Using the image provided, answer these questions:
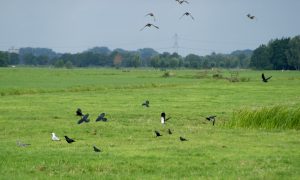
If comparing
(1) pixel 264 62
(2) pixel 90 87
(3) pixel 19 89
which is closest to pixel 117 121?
(3) pixel 19 89

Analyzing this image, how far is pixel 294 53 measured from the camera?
149500mm

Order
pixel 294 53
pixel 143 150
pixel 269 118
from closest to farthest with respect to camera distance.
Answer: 1. pixel 143 150
2. pixel 269 118
3. pixel 294 53

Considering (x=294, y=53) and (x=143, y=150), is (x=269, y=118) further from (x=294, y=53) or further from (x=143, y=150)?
(x=294, y=53)

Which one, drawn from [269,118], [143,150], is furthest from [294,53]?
[143,150]

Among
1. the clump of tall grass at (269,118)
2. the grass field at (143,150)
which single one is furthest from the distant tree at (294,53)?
the clump of tall grass at (269,118)

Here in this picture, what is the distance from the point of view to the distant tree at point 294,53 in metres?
149

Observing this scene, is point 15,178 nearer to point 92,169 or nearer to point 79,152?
point 92,169

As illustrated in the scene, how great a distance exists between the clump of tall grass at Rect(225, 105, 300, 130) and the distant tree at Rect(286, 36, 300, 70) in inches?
5049

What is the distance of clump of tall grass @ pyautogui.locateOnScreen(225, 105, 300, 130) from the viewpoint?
75.8ft

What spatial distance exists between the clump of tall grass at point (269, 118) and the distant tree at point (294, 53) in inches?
5049

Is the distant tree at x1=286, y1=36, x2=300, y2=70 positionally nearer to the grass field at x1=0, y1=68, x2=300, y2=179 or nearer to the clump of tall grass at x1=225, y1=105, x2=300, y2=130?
the grass field at x1=0, y1=68, x2=300, y2=179

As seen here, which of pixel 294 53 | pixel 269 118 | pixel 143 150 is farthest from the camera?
→ pixel 294 53

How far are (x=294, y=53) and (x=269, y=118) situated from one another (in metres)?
131

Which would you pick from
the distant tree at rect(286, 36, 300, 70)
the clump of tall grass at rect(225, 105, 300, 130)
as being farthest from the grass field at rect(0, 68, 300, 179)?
the distant tree at rect(286, 36, 300, 70)
